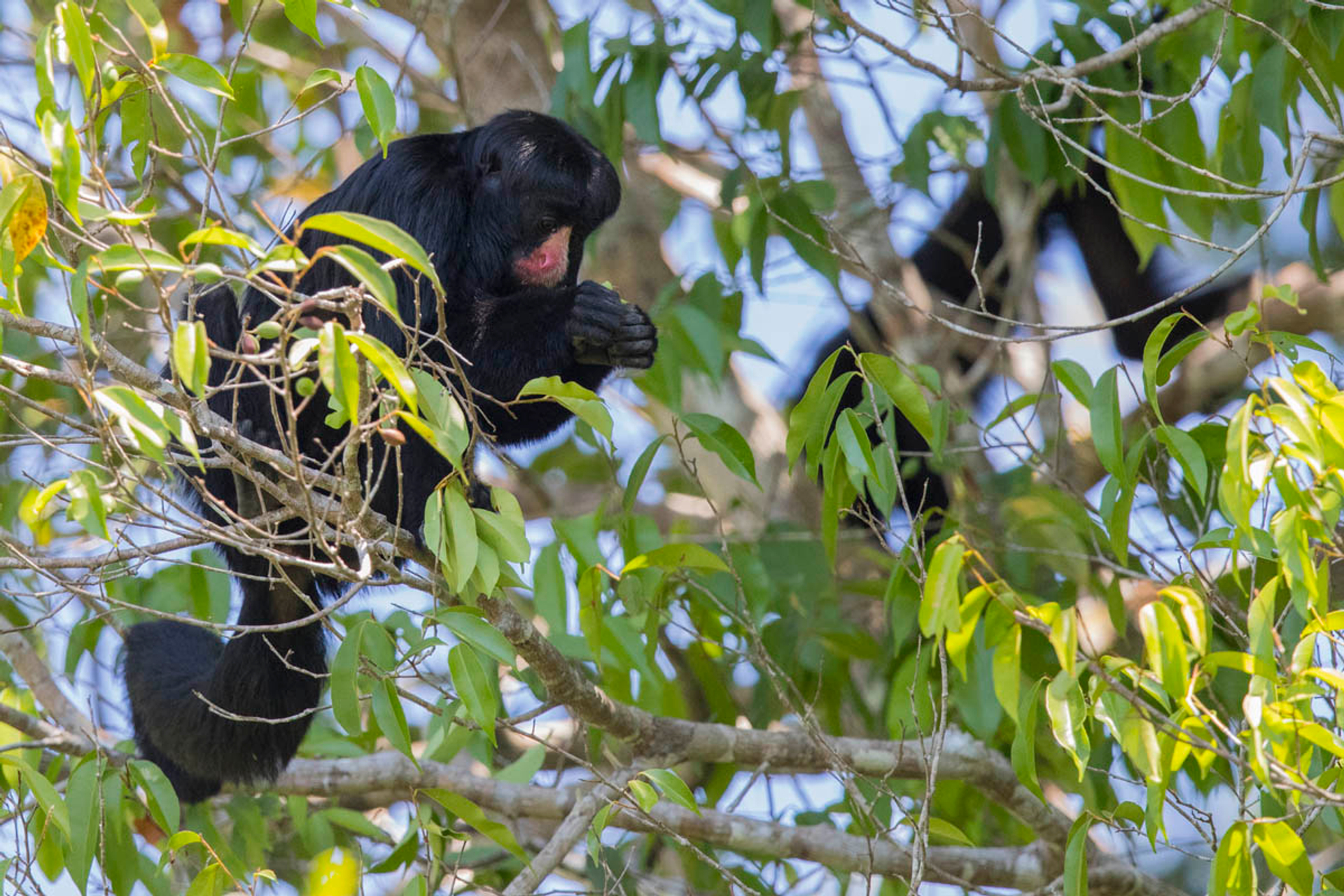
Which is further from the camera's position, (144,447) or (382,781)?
(382,781)

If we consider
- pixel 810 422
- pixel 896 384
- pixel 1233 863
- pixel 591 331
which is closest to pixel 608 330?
pixel 591 331

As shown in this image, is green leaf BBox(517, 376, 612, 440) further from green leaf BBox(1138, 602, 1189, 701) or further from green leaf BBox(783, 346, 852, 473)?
green leaf BBox(1138, 602, 1189, 701)

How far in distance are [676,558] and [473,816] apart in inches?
20.6

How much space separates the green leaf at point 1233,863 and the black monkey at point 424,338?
1417mm

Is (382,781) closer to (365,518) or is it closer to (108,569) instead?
(108,569)

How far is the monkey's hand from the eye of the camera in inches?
105

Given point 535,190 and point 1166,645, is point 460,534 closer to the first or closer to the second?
point 1166,645

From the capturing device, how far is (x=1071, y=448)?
3932mm

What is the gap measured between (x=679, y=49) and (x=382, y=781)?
1.73 m

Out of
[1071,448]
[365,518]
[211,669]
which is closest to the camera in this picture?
[365,518]

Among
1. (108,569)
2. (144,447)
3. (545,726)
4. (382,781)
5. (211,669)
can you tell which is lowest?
(545,726)

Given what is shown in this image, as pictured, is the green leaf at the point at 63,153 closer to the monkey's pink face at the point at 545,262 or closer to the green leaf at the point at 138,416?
the green leaf at the point at 138,416

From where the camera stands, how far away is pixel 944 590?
1582mm

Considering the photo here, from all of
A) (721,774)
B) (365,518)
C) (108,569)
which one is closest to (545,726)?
(721,774)
